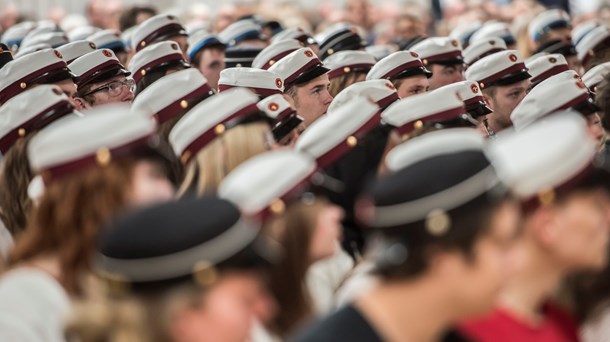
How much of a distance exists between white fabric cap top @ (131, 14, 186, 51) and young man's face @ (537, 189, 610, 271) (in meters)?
6.27

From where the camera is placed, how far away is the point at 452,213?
2859 mm

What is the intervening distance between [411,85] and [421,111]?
7.40 ft

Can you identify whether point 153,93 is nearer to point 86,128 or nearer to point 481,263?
point 86,128

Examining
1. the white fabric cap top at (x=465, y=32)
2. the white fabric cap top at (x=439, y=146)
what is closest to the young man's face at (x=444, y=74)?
the white fabric cap top at (x=465, y=32)

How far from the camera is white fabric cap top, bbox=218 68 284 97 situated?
750 cm

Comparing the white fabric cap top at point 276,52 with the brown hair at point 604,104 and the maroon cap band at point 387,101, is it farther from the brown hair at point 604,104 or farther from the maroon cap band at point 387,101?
the brown hair at point 604,104

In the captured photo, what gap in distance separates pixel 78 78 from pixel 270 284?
14.9 ft

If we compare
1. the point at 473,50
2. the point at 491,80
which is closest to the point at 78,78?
the point at 491,80

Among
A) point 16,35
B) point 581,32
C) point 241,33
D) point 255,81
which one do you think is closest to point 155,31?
point 241,33

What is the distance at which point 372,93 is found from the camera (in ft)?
23.1

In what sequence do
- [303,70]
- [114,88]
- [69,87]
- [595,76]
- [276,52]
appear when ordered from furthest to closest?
1. [276,52]
2. [595,76]
3. [303,70]
4. [114,88]
5. [69,87]

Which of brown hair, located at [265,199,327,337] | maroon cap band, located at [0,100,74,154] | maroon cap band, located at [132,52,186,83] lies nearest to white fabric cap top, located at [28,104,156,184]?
brown hair, located at [265,199,327,337]

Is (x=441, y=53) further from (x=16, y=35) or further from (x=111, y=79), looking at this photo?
(x=16, y=35)

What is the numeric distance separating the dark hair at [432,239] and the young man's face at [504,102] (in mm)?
5003
